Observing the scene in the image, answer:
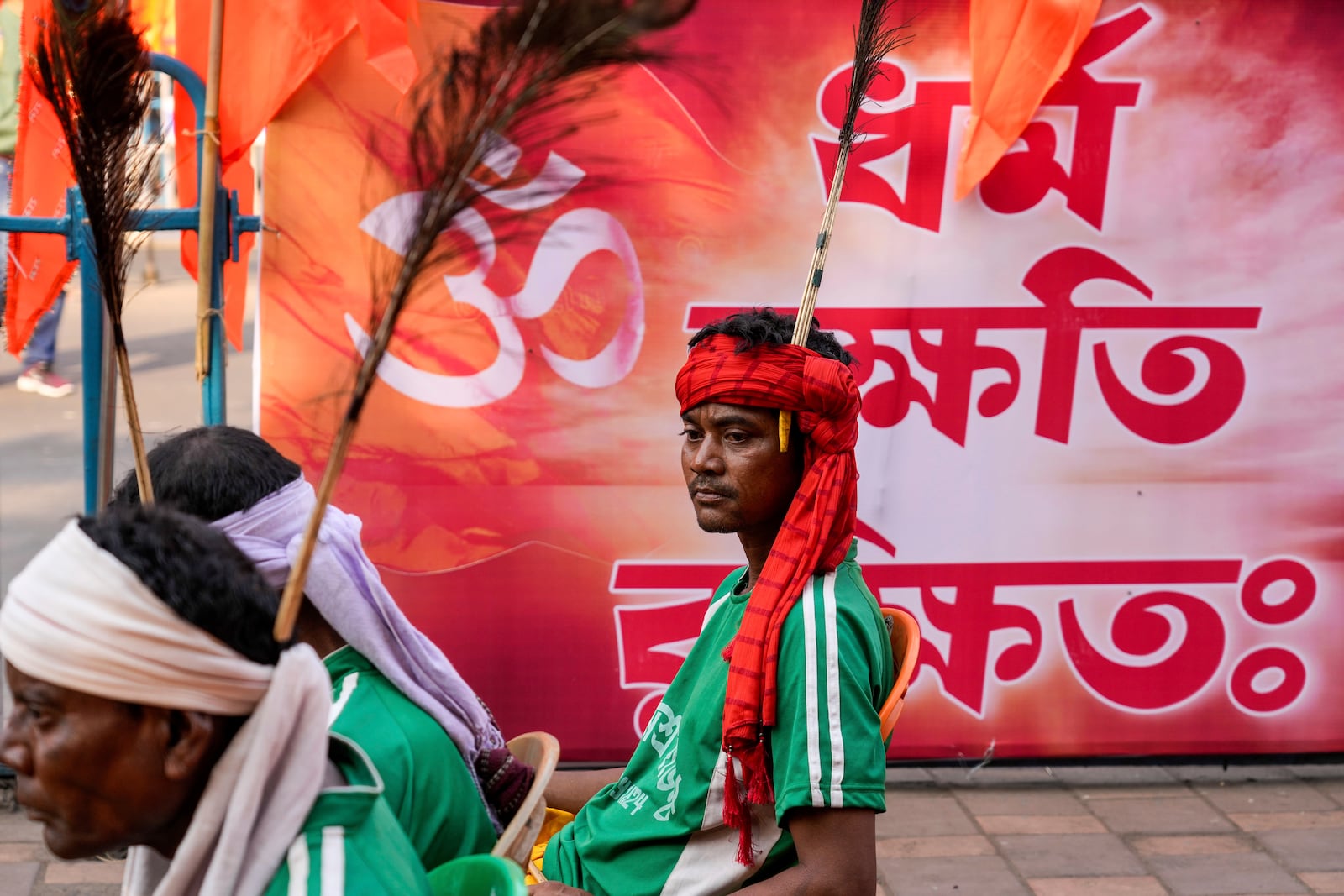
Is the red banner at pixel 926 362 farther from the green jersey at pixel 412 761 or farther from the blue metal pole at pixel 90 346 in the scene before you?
the green jersey at pixel 412 761

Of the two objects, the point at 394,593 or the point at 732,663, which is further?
the point at 394,593

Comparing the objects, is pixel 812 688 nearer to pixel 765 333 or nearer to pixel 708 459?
pixel 708 459

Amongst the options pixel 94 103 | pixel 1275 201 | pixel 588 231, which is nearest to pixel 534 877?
pixel 94 103

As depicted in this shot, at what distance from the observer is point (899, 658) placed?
7.41 feet

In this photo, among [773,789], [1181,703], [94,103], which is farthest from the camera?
[1181,703]

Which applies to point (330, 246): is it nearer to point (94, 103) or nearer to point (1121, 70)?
point (94, 103)

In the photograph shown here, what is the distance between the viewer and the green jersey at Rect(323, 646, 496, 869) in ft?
6.26

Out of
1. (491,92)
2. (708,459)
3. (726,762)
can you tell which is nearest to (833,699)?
(726,762)

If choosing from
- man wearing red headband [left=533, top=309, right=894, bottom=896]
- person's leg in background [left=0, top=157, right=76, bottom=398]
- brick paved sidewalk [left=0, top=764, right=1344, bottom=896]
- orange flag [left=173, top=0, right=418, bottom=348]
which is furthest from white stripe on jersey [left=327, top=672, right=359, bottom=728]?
person's leg in background [left=0, top=157, right=76, bottom=398]

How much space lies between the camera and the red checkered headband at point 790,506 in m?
1.99

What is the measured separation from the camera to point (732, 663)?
2.02 meters

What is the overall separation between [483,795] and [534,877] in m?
0.26

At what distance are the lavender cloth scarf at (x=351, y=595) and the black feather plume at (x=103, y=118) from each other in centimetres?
19

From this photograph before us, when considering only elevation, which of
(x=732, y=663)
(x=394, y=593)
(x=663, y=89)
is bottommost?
(x=394, y=593)
